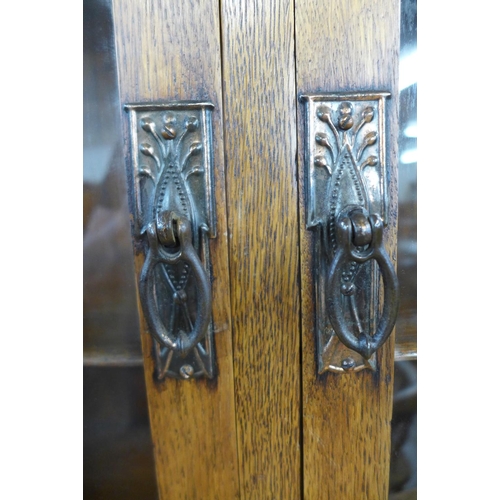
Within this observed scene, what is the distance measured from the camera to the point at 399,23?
427mm

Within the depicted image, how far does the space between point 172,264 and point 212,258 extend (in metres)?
0.05

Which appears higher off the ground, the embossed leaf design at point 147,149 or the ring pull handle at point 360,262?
the embossed leaf design at point 147,149

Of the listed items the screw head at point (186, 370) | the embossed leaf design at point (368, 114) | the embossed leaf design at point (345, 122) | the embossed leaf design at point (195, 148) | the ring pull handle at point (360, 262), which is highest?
the embossed leaf design at point (368, 114)

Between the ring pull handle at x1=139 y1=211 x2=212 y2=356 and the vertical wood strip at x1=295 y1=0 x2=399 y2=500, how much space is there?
113 mm

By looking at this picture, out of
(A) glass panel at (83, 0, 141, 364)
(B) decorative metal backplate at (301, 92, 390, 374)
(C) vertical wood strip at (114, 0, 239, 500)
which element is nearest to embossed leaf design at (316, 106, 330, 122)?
(B) decorative metal backplate at (301, 92, 390, 374)

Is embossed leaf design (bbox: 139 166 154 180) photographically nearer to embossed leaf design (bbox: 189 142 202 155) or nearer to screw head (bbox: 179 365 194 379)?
embossed leaf design (bbox: 189 142 202 155)

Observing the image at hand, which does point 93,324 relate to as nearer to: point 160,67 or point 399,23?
point 160,67

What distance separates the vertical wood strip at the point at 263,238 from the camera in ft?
1.38

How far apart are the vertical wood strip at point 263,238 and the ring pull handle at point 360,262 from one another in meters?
0.05

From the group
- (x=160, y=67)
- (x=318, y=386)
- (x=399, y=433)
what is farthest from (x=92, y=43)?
(x=399, y=433)

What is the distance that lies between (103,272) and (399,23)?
16.1 inches

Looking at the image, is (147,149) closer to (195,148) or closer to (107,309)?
(195,148)

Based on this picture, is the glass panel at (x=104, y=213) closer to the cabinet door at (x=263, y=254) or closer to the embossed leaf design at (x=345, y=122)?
the cabinet door at (x=263, y=254)

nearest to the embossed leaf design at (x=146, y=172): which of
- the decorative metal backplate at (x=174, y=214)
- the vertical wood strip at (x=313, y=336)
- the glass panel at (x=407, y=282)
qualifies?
the decorative metal backplate at (x=174, y=214)
